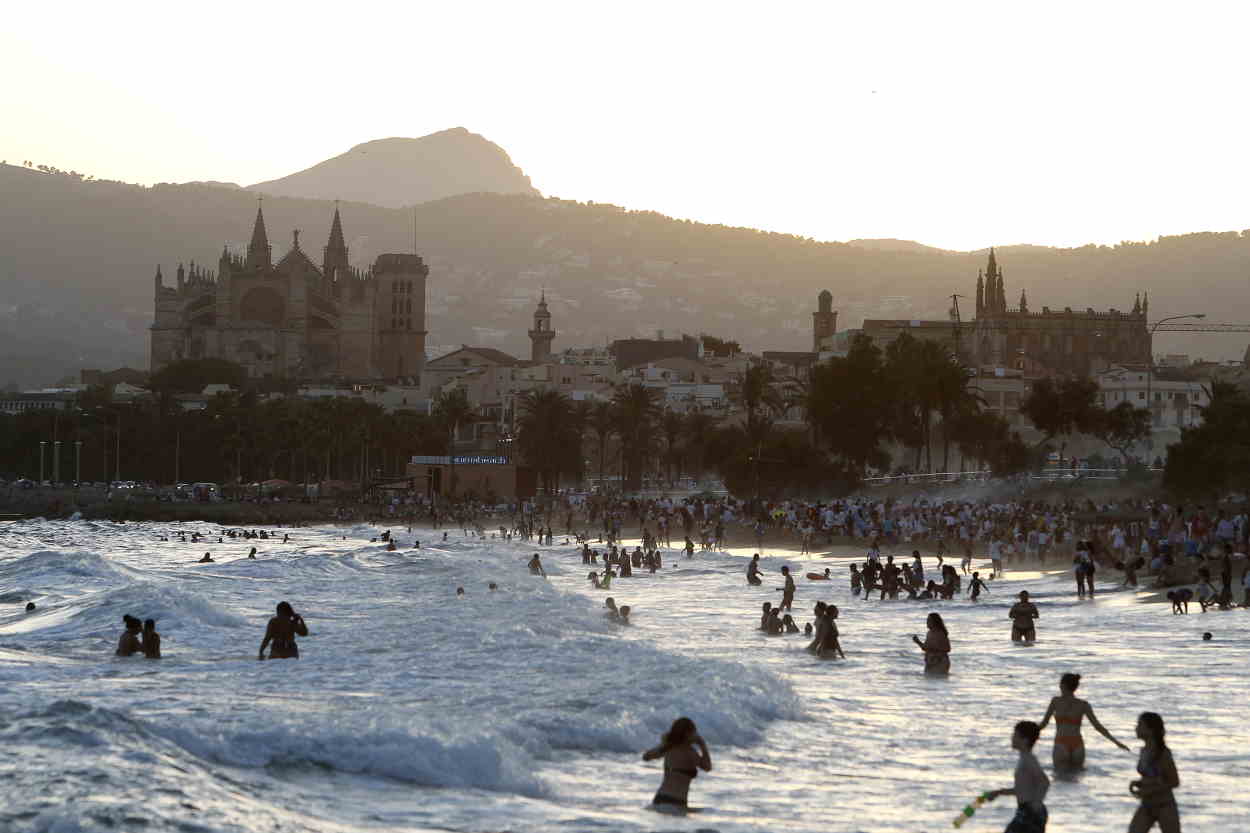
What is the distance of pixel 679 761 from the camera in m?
12.8

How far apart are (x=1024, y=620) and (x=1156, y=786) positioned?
530 inches

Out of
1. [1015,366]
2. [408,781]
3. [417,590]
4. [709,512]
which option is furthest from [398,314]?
[408,781]

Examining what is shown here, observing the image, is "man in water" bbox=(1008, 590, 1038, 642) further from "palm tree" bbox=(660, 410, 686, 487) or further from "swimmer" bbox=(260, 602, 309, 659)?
"palm tree" bbox=(660, 410, 686, 487)

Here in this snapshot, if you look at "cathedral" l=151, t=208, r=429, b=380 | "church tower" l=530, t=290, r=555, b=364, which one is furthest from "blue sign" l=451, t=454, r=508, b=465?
"cathedral" l=151, t=208, r=429, b=380

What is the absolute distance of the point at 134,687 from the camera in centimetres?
1962

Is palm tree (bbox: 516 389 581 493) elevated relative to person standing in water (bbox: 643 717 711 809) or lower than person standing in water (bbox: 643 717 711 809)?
elevated

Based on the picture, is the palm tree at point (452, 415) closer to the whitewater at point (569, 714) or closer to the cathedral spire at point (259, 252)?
the cathedral spire at point (259, 252)

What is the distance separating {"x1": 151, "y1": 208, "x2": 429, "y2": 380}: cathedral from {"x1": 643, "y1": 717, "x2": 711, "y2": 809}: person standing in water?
17753 cm

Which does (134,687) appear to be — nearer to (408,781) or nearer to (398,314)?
(408,781)

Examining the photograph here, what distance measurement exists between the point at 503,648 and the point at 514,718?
736 cm

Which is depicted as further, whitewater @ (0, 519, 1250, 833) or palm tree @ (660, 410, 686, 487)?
palm tree @ (660, 410, 686, 487)

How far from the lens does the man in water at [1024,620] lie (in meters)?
24.5

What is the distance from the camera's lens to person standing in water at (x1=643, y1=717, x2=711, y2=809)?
41.5 feet

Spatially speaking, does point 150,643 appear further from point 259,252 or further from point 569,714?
point 259,252
